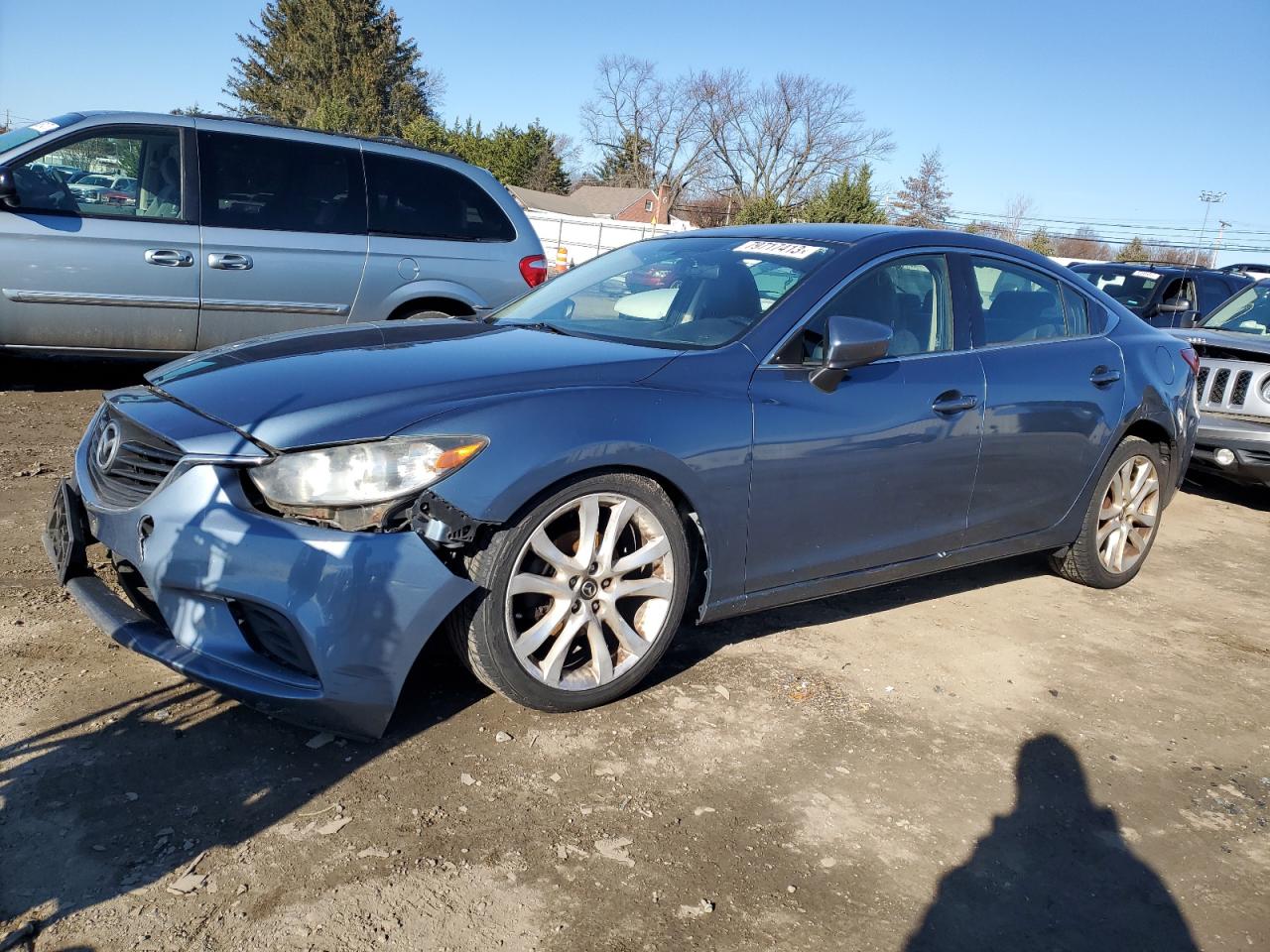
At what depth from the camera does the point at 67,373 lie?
812cm

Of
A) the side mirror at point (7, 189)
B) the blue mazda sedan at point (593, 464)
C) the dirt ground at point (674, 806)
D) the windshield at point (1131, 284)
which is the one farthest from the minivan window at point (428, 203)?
the windshield at point (1131, 284)

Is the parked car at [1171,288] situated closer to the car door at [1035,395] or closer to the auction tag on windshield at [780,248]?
the car door at [1035,395]

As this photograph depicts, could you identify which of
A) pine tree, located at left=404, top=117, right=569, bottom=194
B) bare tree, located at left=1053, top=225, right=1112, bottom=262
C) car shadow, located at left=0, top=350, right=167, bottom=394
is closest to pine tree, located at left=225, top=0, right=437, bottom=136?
pine tree, located at left=404, top=117, right=569, bottom=194

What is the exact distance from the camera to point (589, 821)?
278 cm

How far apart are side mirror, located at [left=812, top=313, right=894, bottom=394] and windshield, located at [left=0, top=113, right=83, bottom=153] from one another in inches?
215

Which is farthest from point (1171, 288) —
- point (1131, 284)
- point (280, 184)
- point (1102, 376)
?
point (280, 184)

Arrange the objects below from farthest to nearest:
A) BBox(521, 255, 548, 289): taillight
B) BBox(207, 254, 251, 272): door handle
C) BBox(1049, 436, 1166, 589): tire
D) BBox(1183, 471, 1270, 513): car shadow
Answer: BBox(1183, 471, 1270, 513): car shadow, BBox(521, 255, 548, 289): taillight, BBox(207, 254, 251, 272): door handle, BBox(1049, 436, 1166, 589): tire

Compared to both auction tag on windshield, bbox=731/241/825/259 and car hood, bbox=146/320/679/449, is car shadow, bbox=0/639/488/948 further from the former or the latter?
auction tag on windshield, bbox=731/241/825/259

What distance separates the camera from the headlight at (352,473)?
2865 mm

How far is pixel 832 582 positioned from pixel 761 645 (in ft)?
1.30

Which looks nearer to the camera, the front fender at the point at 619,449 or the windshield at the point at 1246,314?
the front fender at the point at 619,449

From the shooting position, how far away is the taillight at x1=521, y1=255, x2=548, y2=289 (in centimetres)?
768

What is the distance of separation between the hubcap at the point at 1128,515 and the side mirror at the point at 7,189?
20.8 feet

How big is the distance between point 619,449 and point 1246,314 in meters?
7.05
